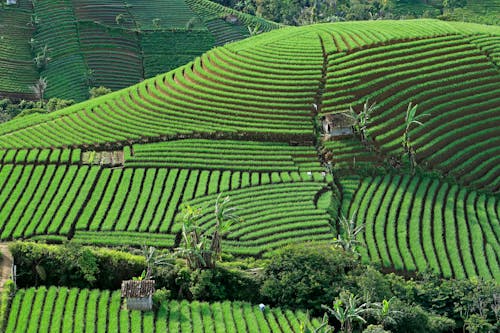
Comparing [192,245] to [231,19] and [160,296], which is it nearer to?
[160,296]

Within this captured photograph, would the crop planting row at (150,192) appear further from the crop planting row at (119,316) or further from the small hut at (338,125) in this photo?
the crop planting row at (119,316)

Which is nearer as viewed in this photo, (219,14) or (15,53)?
(15,53)

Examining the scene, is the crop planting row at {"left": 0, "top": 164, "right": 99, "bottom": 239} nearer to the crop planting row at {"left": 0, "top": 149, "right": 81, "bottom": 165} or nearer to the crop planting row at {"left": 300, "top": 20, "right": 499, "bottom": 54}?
the crop planting row at {"left": 0, "top": 149, "right": 81, "bottom": 165}

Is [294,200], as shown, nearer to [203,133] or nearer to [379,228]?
[379,228]

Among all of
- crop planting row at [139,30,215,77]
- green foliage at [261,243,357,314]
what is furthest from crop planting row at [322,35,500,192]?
Result: crop planting row at [139,30,215,77]

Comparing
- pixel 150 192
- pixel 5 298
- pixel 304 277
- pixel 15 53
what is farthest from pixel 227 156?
pixel 15 53

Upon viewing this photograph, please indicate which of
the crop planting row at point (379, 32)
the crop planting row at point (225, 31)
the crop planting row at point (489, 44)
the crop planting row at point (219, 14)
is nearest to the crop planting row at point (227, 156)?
the crop planting row at point (379, 32)

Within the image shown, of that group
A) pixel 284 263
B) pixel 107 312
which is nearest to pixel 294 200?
pixel 284 263
